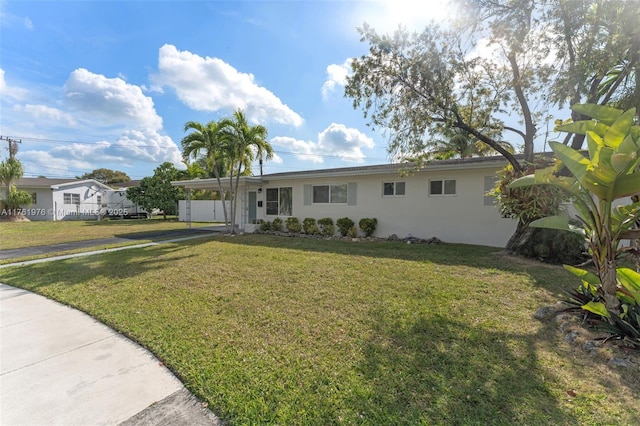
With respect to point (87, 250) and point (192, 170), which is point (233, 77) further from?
point (192, 170)

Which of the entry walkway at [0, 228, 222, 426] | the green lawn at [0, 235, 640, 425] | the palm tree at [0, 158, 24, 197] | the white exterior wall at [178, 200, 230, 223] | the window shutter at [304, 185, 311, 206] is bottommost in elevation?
the entry walkway at [0, 228, 222, 426]

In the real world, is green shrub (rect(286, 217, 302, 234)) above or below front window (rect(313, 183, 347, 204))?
below

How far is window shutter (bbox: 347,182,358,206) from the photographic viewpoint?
41.9ft

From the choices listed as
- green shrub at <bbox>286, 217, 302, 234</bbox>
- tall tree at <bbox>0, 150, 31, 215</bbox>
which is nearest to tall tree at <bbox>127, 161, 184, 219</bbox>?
tall tree at <bbox>0, 150, 31, 215</bbox>

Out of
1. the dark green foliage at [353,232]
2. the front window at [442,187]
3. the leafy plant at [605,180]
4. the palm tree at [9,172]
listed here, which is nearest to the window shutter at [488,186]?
the front window at [442,187]

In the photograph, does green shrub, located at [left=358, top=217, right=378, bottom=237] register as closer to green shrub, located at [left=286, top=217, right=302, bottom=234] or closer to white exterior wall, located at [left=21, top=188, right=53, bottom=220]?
green shrub, located at [left=286, top=217, right=302, bottom=234]

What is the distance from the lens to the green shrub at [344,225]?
41.2ft

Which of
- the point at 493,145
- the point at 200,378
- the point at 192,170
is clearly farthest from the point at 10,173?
the point at 493,145

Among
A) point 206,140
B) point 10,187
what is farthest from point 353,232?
point 10,187

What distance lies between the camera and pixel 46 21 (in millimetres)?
7598

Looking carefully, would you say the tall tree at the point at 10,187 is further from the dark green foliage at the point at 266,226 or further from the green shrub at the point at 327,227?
the green shrub at the point at 327,227

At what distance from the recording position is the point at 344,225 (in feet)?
41.6

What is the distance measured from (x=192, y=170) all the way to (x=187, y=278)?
2351 centimetres

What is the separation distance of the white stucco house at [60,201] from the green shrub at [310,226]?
2357 centimetres
